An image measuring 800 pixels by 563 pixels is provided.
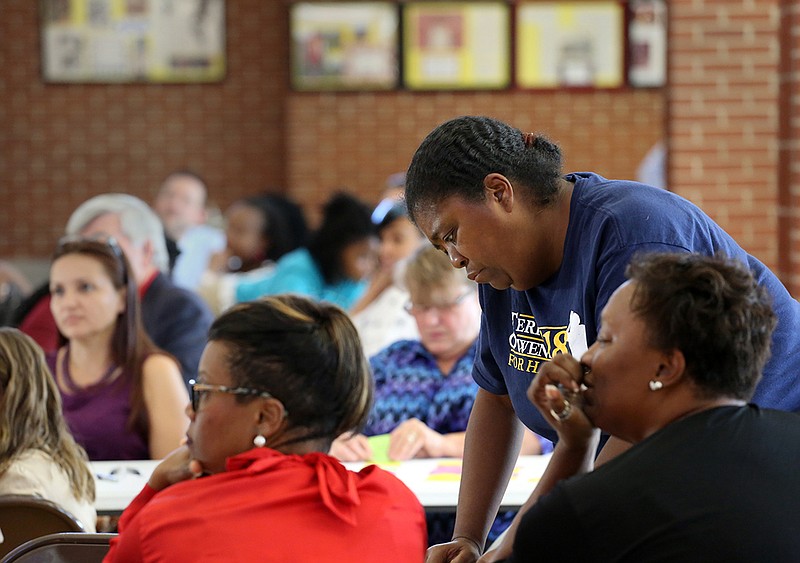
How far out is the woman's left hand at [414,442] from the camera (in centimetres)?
337

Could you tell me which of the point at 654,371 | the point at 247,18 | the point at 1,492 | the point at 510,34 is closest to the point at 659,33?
the point at 510,34

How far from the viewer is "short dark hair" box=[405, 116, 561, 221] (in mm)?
1880

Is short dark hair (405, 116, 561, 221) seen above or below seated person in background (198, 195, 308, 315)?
above

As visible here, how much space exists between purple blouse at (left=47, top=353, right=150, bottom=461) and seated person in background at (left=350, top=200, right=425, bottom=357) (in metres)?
1.29

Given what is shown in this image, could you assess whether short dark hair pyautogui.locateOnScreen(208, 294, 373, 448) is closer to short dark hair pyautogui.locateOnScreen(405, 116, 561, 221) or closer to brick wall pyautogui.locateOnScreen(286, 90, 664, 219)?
short dark hair pyautogui.locateOnScreen(405, 116, 561, 221)

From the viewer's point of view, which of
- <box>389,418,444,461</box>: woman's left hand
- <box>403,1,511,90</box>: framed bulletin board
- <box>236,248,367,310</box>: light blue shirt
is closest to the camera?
<box>389,418,444,461</box>: woman's left hand

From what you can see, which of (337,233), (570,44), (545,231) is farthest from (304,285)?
(545,231)

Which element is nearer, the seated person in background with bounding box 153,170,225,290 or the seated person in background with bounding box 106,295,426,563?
the seated person in background with bounding box 106,295,426,563

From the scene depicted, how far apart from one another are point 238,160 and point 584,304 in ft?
26.0

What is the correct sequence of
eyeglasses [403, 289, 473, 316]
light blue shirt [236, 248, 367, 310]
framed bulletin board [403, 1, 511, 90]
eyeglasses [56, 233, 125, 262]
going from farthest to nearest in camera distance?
framed bulletin board [403, 1, 511, 90] → light blue shirt [236, 248, 367, 310] → eyeglasses [56, 233, 125, 262] → eyeglasses [403, 289, 473, 316]

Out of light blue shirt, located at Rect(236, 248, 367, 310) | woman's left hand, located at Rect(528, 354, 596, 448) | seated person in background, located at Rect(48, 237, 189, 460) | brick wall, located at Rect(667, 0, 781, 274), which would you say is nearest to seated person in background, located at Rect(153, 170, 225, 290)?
light blue shirt, located at Rect(236, 248, 367, 310)

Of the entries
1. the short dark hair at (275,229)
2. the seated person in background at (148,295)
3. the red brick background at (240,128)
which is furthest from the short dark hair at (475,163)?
the red brick background at (240,128)

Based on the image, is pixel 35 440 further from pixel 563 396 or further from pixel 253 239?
pixel 253 239

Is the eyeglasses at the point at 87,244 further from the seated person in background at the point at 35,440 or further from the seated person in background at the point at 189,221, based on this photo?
the seated person in background at the point at 189,221
